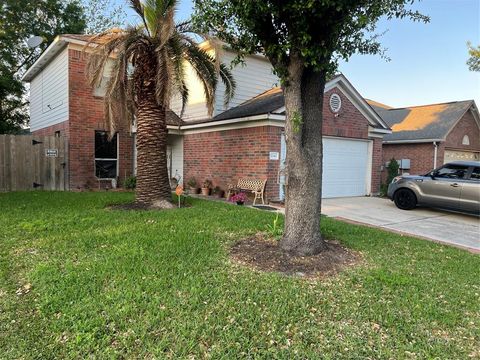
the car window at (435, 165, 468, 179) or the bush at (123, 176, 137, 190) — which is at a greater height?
the car window at (435, 165, 468, 179)

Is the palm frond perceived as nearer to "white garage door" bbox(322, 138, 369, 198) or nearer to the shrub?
the shrub

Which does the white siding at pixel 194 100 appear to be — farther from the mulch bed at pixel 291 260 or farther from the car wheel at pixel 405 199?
the mulch bed at pixel 291 260

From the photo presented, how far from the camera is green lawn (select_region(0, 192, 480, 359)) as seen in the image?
287 centimetres

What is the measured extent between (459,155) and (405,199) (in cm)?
1057

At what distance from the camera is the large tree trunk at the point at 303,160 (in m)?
4.96

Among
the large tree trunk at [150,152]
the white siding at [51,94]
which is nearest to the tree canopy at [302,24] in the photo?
the large tree trunk at [150,152]

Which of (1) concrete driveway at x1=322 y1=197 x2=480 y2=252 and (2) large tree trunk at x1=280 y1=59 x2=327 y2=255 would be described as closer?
(2) large tree trunk at x1=280 y1=59 x2=327 y2=255

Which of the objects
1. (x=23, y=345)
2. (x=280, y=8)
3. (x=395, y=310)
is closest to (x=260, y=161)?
(x=280, y=8)

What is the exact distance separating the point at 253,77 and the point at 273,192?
22.2 feet

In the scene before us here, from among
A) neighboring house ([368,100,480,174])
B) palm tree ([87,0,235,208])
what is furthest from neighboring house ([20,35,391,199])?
neighboring house ([368,100,480,174])

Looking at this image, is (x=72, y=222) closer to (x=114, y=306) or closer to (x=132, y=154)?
(x=114, y=306)

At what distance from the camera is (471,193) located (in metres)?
9.08

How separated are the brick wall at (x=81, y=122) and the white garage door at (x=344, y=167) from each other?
949cm

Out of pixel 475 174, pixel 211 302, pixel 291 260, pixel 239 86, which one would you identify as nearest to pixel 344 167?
pixel 475 174
